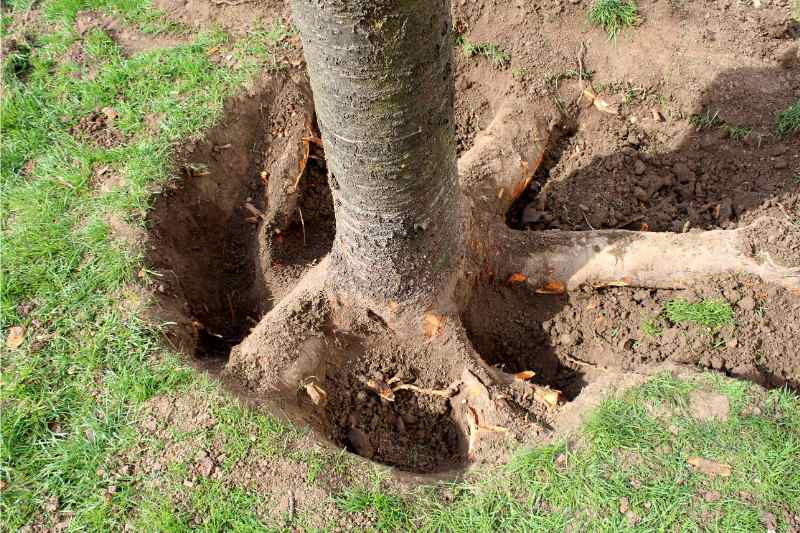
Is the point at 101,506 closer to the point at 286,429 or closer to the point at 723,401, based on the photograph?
the point at 286,429

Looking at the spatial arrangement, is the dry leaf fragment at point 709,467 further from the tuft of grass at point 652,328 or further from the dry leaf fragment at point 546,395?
the tuft of grass at point 652,328

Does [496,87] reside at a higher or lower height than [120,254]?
higher

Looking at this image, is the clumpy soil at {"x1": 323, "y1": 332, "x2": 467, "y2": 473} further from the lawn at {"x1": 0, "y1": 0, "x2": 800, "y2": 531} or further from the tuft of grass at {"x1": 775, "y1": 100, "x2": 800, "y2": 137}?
the tuft of grass at {"x1": 775, "y1": 100, "x2": 800, "y2": 137}

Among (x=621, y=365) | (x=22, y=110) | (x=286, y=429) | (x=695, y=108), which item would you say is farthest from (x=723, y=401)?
(x=22, y=110)

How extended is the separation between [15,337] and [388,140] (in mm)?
2040

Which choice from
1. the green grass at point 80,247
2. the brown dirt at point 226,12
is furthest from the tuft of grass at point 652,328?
the brown dirt at point 226,12

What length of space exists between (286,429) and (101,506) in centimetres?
73

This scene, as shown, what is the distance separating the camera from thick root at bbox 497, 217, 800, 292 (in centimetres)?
294

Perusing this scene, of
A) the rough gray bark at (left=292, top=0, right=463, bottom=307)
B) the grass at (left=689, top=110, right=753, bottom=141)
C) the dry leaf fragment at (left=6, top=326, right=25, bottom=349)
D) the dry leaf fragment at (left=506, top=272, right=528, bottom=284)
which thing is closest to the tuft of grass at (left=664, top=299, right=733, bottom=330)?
the dry leaf fragment at (left=506, top=272, right=528, bottom=284)

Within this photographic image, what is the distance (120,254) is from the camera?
291 cm

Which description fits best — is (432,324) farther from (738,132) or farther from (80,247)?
(738,132)

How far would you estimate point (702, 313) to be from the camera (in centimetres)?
290

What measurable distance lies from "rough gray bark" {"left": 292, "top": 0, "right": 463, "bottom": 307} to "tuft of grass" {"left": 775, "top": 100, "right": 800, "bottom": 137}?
2185 millimetres

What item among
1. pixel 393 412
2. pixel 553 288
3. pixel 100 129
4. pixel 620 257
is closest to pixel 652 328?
pixel 620 257
